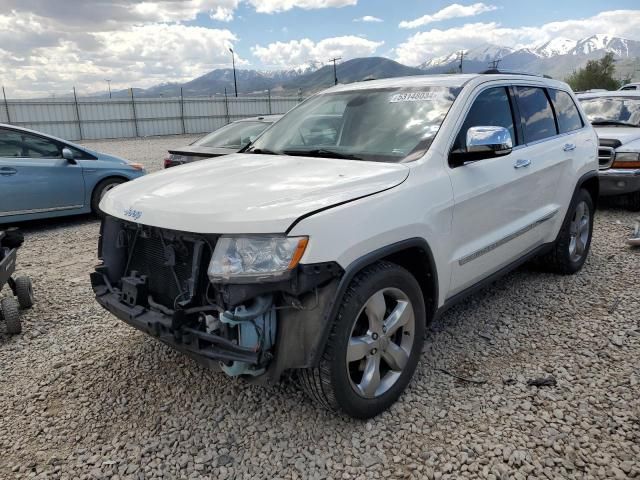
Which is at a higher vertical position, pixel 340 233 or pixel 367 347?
pixel 340 233

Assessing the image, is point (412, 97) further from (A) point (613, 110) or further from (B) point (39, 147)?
(A) point (613, 110)

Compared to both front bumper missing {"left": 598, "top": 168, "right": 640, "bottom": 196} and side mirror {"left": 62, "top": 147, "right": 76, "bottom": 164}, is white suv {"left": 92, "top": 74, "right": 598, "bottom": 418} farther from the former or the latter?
side mirror {"left": 62, "top": 147, "right": 76, "bottom": 164}

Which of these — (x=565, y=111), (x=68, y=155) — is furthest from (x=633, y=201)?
(x=68, y=155)

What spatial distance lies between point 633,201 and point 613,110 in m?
1.93

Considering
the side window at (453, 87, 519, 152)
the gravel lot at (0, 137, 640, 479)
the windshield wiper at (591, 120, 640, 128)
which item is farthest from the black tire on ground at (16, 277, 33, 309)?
the windshield wiper at (591, 120, 640, 128)

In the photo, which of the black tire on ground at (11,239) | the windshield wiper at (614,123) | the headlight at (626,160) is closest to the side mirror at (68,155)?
the black tire on ground at (11,239)

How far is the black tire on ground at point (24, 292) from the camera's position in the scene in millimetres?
4289

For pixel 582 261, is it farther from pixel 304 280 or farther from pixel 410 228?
pixel 304 280

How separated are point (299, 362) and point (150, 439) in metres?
0.98

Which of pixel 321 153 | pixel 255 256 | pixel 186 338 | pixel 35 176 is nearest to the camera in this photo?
pixel 255 256

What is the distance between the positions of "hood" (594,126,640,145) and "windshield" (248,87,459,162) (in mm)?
5324

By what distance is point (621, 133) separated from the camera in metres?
7.62

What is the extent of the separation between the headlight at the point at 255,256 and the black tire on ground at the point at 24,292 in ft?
9.29

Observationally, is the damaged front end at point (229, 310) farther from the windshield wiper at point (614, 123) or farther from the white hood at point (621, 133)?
the windshield wiper at point (614, 123)
